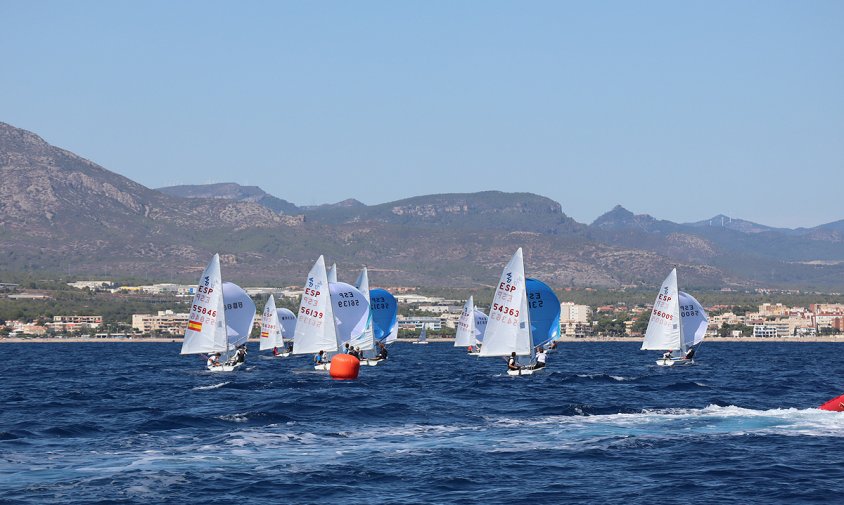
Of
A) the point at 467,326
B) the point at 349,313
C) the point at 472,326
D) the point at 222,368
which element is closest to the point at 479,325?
the point at 472,326

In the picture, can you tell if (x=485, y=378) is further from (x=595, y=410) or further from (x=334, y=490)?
(x=334, y=490)

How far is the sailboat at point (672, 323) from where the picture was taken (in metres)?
125

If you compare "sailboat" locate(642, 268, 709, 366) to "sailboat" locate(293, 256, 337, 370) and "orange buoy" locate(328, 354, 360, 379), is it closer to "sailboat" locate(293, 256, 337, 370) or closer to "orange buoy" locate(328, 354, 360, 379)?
"sailboat" locate(293, 256, 337, 370)

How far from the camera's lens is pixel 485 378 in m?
97.0

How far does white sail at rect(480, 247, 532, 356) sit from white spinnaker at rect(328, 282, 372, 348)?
47.1 feet

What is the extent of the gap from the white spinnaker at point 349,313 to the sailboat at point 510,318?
47.0 feet

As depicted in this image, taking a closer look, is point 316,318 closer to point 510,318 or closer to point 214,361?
point 214,361

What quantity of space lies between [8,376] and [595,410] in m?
60.2

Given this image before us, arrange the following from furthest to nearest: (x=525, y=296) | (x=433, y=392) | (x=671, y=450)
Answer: (x=525, y=296), (x=433, y=392), (x=671, y=450)

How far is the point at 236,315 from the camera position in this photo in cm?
11031

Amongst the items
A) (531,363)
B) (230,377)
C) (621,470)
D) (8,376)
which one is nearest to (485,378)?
(531,363)

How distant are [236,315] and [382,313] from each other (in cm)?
1726

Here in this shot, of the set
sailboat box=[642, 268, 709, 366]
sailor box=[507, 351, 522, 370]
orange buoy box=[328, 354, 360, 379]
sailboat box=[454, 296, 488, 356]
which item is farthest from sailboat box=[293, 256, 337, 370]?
sailboat box=[454, 296, 488, 356]

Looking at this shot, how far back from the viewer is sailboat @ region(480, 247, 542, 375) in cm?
9206
